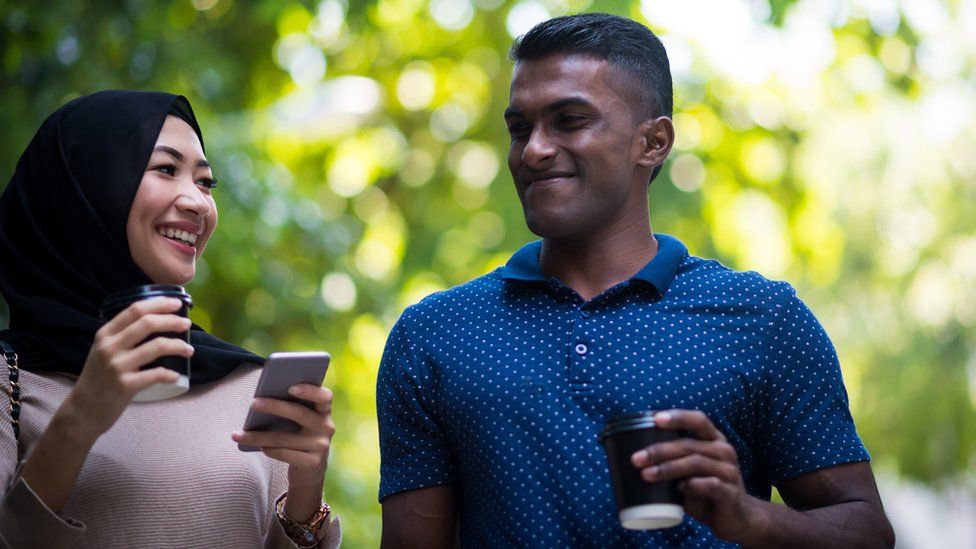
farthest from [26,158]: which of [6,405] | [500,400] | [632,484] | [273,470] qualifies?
[632,484]

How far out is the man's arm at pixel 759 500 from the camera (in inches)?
84.0

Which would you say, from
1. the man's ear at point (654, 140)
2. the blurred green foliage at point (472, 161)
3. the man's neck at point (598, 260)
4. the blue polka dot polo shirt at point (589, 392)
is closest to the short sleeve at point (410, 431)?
the blue polka dot polo shirt at point (589, 392)

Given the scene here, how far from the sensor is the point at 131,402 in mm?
2686

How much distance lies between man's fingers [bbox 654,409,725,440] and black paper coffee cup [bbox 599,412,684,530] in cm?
1

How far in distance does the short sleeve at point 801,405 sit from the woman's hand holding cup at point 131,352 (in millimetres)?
1250

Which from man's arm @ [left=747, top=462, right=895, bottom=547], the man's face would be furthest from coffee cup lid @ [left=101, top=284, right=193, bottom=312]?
man's arm @ [left=747, top=462, right=895, bottom=547]

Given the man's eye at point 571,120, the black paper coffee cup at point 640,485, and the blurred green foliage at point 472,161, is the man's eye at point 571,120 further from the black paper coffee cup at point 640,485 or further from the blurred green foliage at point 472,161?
the blurred green foliage at point 472,161

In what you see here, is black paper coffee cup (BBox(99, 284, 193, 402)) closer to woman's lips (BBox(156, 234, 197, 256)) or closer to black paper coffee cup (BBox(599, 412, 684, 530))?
woman's lips (BBox(156, 234, 197, 256))

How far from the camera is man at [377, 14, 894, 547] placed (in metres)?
2.62

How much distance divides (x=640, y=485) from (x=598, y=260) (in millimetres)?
896

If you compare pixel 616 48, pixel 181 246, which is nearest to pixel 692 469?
pixel 616 48

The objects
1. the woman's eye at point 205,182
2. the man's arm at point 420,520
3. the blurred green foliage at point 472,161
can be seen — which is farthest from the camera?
the blurred green foliage at point 472,161

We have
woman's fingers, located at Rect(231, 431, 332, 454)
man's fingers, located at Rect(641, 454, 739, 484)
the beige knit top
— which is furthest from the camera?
the beige knit top

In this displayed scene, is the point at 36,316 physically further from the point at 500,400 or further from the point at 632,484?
the point at 632,484
